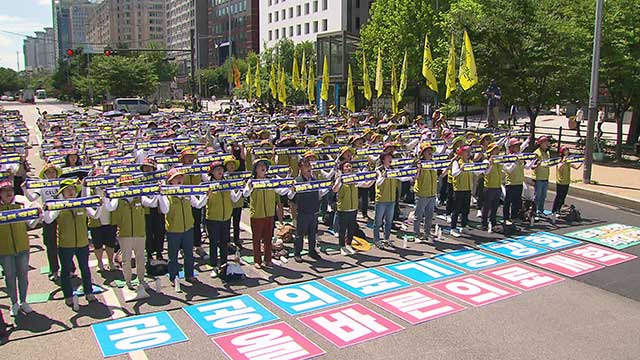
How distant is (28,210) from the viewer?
807cm

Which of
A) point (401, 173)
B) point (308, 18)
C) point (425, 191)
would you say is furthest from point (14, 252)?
point (308, 18)

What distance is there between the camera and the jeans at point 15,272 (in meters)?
8.00

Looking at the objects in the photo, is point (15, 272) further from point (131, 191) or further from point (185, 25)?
point (185, 25)

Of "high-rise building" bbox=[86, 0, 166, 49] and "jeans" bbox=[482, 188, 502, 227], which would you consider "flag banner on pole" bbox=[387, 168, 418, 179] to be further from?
"high-rise building" bbox=[86, 0, 166, 49]

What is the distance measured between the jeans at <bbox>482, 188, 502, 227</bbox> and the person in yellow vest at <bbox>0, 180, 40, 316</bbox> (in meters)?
8.99

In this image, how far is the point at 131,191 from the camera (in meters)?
8.92

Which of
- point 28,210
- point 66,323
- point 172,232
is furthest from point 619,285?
point 28,210

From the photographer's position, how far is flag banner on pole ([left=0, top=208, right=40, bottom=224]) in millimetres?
7841

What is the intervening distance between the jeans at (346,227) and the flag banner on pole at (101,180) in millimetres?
4193

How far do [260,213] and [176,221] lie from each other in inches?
60.2

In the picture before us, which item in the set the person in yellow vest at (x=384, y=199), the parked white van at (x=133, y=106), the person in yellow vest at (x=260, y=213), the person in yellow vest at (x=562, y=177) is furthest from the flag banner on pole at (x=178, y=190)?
the parked white van at (x=133, y=106)

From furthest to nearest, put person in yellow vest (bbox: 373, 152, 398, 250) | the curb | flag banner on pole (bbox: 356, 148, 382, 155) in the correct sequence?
the curb < flag banner on pole (bbox: 356, 148, 382, 155) < person in yellow vest (bbox: 373, 152, 398, 250)

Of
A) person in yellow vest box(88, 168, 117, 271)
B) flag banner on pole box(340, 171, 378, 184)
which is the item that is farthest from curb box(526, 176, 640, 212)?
person in yellow vest box(88, 168, 117, 271)

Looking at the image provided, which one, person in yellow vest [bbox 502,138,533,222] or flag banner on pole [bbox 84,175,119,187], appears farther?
person in yellow vest [bbox 502,138,533,222]
